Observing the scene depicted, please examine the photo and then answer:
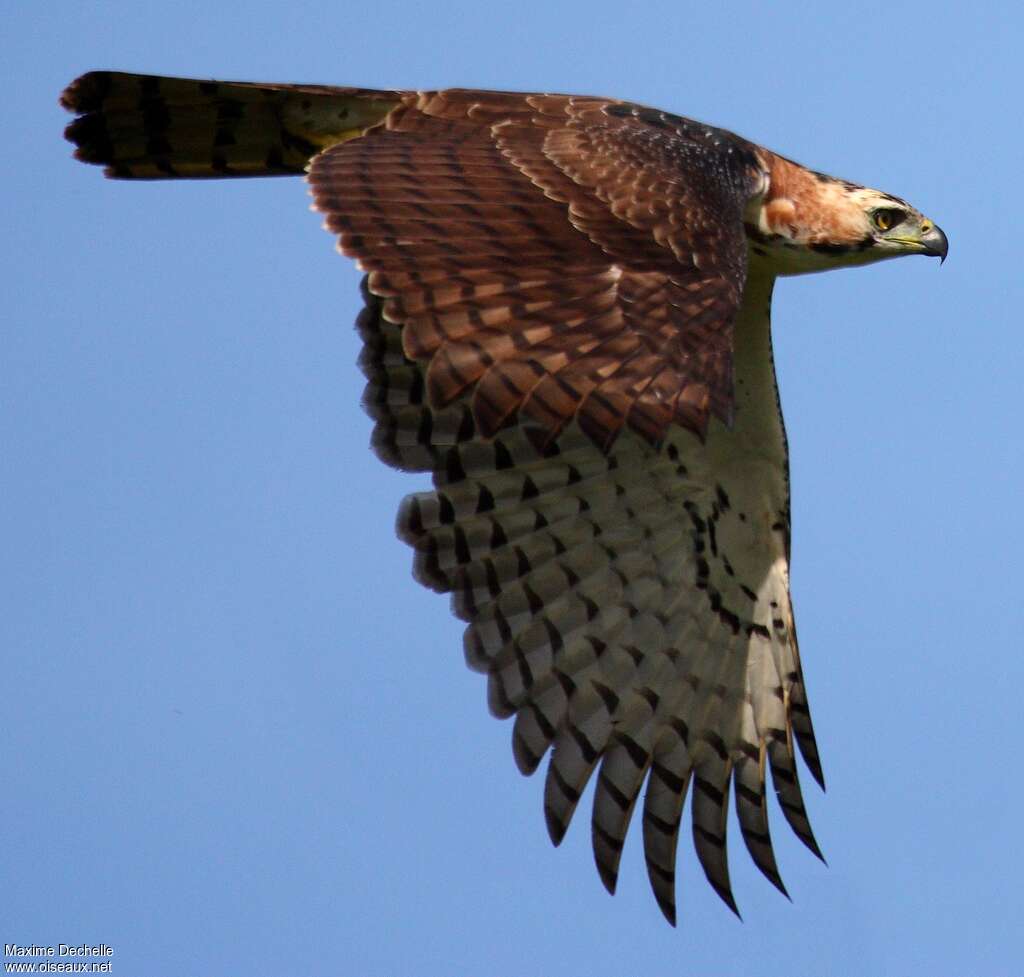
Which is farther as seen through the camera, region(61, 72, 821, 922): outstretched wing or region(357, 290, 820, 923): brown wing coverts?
region(357, 290, 820, 923): brown wing coverts

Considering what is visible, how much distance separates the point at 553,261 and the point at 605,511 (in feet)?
7.64

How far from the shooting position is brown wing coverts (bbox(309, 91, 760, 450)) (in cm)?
553

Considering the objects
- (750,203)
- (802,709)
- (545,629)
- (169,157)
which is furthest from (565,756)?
(169,157)

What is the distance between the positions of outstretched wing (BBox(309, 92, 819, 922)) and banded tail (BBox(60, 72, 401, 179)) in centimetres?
39

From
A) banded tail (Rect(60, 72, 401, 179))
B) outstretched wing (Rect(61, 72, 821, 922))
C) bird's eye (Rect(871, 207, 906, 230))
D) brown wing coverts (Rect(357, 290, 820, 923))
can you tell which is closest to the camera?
outstretched wing (Rect(61, 72, 821, 922))

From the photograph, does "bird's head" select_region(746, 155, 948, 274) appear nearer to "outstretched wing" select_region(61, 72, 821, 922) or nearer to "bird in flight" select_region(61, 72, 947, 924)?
"bird in flight" select_region(61, 72, 947, 924)

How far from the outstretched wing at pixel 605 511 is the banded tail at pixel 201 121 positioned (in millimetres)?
387

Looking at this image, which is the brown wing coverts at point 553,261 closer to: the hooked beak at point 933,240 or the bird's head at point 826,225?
the bird's head at point 826,225

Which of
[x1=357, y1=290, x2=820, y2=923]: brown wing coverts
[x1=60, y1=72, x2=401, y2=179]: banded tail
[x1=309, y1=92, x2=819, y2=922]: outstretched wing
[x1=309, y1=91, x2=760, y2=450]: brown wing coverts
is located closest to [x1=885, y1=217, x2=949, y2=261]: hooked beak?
[x1=309, y1=92, x2=819, y2=922]: outstretched wing

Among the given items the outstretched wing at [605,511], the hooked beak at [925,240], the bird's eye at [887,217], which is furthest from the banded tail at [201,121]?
the hooked beak at [925,240]

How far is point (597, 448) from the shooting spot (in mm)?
6812

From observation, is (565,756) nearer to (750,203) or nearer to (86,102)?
(750,203)

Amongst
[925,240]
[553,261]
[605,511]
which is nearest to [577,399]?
[553,261]

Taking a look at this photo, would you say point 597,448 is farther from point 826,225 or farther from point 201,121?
point 201,121
